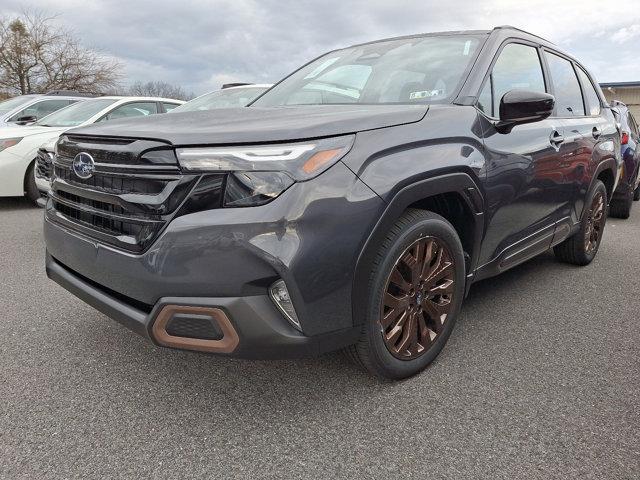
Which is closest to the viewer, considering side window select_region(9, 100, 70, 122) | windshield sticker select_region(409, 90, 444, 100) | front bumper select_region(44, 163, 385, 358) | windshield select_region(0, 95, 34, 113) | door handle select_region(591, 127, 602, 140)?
front bumper select_region(44, 163, 385, 358)

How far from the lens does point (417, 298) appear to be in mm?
2260

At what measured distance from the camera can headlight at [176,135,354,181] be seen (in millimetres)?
1724

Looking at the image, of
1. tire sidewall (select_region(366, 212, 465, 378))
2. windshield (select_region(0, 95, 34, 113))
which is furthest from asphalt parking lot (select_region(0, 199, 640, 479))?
windshield (select_region(0, 95, 34, 113))

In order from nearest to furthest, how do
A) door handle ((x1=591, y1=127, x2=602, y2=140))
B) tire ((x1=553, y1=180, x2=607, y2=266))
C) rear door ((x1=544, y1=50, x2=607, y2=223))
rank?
rear door ((x1=544, y1=50, x2=607, y2=223)) → door handle ((x1=591, y1=127, x2=602, y2=140)) → tire ((x1=553, y1=180, x2=607, y2=266))

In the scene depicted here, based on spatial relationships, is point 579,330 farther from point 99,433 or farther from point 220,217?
point 99,433

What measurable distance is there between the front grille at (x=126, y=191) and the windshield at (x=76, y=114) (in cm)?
525

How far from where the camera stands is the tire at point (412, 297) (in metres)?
2.00

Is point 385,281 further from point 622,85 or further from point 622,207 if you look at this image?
point 622,85

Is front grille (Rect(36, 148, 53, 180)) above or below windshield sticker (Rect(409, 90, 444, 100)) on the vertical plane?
below

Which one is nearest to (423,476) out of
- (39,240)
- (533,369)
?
(533,369)

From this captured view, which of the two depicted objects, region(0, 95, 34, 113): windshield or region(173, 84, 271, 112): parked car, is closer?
region(173, 84, 271, 112): parked car

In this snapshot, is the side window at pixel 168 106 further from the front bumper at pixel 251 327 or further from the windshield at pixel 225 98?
the front bumper at pixel 251 327

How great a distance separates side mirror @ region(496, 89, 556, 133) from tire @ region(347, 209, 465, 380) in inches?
25.9

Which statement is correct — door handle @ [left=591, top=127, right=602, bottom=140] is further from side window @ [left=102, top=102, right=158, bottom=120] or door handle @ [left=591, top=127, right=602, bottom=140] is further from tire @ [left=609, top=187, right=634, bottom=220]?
side window @ [left=102, top=102, right=158, bottom=120]
